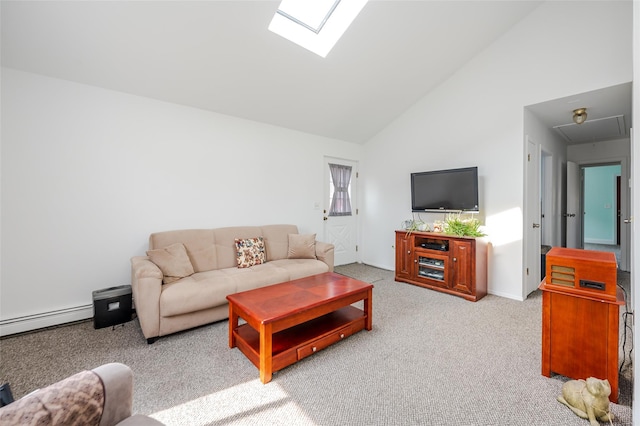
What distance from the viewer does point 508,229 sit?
343 centimetres

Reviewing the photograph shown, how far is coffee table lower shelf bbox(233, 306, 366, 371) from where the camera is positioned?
1928mm

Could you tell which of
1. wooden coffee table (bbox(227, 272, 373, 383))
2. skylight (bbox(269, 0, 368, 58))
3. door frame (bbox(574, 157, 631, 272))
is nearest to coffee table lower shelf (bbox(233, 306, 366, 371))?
wooden coffee table (bbox(227, 272, 373, 383))

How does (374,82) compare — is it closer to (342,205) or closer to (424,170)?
(424,170)

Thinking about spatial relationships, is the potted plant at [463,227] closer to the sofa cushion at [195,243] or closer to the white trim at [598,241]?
the sofa cushion at [195,243]

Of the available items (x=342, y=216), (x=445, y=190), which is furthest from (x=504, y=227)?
(x=342, y=216)

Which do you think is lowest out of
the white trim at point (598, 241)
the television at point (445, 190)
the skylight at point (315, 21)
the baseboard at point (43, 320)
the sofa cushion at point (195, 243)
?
the white trim at point (598, 241)

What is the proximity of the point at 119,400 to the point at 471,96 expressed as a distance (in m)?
4.59

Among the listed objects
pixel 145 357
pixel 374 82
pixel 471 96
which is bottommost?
pixel 145 357

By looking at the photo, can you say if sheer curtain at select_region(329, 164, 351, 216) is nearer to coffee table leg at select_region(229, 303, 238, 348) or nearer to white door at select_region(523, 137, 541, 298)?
white door at select_region(523, 137, 541, 298)

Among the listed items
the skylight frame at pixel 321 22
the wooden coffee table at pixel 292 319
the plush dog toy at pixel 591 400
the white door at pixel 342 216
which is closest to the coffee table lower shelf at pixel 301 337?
the wooden coffee table at pixel 292 319

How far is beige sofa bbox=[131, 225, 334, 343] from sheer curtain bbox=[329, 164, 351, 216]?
1158 millimetres

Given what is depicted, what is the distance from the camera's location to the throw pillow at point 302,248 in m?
3.75

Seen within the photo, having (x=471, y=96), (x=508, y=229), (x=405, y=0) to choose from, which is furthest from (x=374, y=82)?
(x=508, y=229)

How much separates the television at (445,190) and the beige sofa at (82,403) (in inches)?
148
